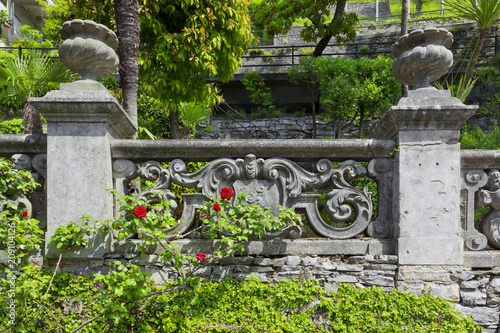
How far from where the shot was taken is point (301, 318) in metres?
3.13

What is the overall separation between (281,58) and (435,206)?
38.3 ft

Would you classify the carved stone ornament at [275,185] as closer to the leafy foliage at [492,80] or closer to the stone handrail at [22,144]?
the stone handrail at [22,144]

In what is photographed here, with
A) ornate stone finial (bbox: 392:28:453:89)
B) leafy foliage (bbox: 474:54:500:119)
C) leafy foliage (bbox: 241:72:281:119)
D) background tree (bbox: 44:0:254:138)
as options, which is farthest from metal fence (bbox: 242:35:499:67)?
ornate stone finial (bbox: 392:28:453:89)

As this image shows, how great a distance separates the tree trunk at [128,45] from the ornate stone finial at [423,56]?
10.7 ft

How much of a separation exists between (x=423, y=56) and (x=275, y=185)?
1.61m

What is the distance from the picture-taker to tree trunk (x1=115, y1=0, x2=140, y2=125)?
4.84 metres

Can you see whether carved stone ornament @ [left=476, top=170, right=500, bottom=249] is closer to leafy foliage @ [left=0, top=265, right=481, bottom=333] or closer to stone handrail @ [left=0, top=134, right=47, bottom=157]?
leafy foliage @ [left=0, top=265, right=481, bottom=333]

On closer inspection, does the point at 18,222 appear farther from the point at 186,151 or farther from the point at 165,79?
the point at 165,79

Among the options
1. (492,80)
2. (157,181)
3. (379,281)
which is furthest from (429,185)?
(492,80)

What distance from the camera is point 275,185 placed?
3.37 metres

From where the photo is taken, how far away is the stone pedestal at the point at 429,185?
3152 mm

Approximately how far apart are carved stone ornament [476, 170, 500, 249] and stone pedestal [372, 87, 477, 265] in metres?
0.30

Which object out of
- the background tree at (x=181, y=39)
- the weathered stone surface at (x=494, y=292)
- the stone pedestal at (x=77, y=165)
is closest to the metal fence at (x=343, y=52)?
the background tree at (x=181, y=39)

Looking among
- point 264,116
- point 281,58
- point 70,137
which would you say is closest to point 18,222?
point 70,137
